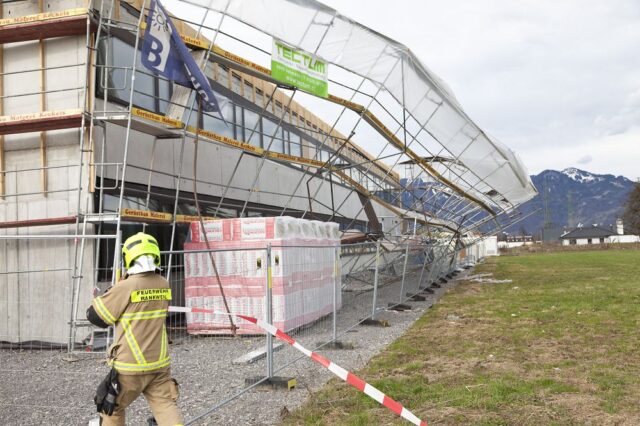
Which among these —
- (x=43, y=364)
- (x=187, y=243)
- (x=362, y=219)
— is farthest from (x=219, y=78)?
(x=362, y=219)

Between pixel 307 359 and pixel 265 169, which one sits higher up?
pixel 265 169

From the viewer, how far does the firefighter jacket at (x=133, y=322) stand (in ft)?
12.6

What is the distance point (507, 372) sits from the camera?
277 inches

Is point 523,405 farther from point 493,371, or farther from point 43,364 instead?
point 43,364

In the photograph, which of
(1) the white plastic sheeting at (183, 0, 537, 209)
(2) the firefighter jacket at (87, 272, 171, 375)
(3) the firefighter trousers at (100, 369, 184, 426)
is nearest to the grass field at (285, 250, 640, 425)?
(3) the firefighter trousers at (100, 369, 184, 426)

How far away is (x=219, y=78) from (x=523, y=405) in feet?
35.0

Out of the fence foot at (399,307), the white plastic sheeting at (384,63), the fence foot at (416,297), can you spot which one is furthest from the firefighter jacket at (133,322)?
the fence foot at (416,297)

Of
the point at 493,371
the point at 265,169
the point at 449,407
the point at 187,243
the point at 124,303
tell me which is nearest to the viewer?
the point at 124,303

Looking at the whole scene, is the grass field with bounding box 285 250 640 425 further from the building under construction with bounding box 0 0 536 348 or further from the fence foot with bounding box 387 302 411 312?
the building under construction with bounding box 0 0 536 348

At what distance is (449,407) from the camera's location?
5.61m

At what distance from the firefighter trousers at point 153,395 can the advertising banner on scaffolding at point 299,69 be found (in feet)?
28.1

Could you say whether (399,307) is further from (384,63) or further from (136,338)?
(136,338)

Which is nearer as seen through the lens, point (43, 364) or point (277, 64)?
point (43, 364)

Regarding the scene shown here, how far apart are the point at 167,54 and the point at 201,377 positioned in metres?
5.28
